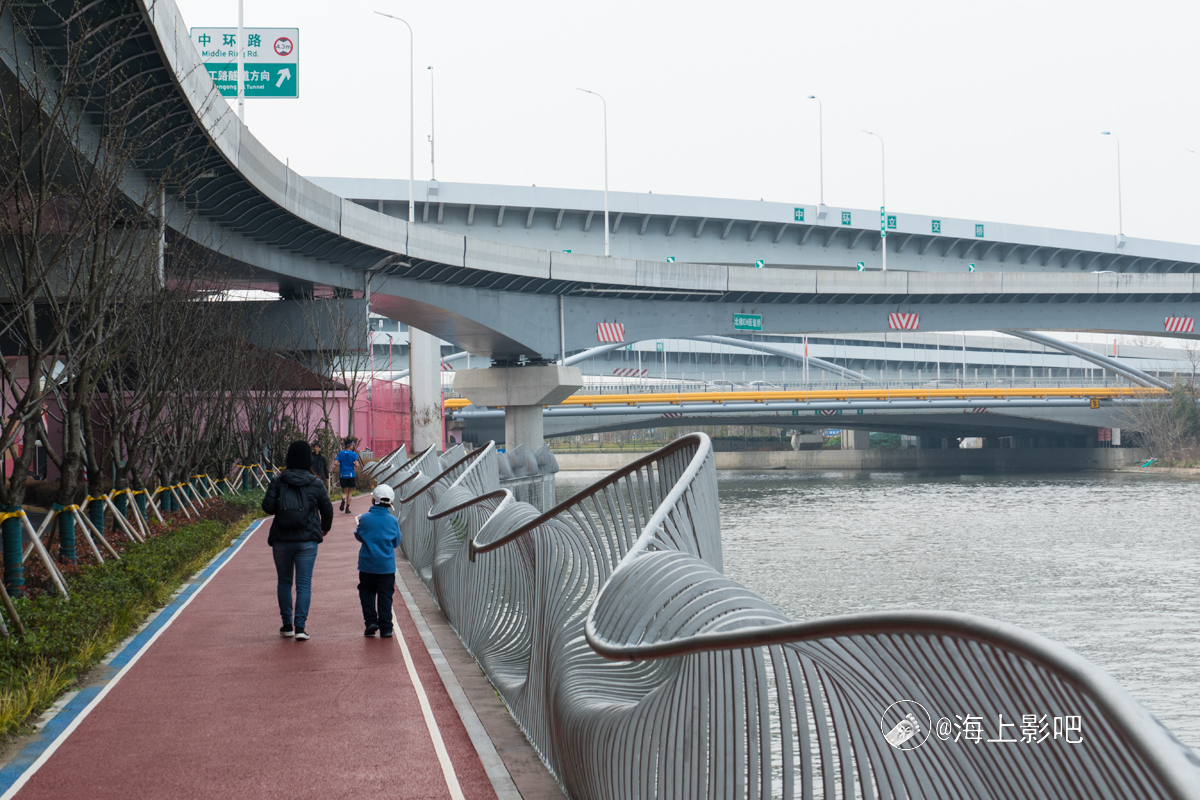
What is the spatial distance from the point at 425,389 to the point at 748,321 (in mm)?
19330

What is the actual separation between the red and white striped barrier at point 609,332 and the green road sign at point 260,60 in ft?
49.0

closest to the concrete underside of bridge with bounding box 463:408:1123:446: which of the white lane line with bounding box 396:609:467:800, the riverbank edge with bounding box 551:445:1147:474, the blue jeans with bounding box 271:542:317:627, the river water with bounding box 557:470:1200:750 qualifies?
the riverbank edge with bounding box 551:445:1147:474

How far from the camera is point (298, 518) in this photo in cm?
1098

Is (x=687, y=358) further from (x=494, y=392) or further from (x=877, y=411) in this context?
(x=494, y=392)

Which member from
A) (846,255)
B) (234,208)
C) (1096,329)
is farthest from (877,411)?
(234,208)

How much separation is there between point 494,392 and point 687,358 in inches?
2299

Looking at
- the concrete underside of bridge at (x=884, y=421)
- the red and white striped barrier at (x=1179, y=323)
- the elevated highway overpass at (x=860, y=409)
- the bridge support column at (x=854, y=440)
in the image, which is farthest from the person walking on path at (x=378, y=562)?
the bridge support column at (x=854, y=440)

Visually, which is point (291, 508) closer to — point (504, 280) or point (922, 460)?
point (504, 280)

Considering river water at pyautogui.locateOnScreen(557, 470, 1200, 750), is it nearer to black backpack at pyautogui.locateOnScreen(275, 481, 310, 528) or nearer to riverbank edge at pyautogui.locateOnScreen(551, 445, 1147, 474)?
black backpack at pyautogui.locateOnScreen(275, 481, 310, 528)

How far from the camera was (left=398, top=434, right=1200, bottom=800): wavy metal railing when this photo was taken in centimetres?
240

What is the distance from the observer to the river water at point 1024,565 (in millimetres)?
16078

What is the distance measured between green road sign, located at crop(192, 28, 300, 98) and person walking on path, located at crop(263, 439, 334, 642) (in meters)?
21.1

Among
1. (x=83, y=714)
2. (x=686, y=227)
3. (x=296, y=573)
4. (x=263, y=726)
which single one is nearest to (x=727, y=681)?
(x=263, y=726)

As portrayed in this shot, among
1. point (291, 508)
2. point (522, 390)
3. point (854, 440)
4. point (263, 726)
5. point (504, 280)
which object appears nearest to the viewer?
point (263, 726)
